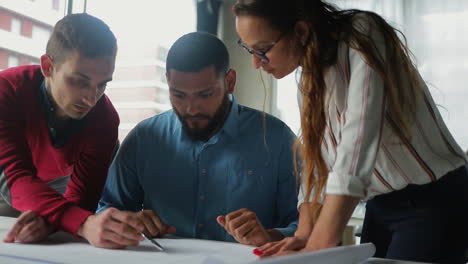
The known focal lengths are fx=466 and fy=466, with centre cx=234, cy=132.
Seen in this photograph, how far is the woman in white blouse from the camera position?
70 centimetres

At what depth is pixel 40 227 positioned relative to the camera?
886 mm

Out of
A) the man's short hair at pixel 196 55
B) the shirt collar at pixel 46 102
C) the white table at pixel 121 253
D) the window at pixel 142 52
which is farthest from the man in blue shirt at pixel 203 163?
the window at pixel 142 52

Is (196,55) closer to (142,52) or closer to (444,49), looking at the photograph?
(142,52)

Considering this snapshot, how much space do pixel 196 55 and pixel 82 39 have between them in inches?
14.0

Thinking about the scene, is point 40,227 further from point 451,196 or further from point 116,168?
point 451,196

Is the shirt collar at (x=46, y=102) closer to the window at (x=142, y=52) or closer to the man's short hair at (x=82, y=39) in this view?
the man's short hair at (x=82, y=39)

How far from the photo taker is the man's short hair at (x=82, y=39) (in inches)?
44.0

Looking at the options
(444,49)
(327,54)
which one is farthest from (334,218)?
(444,49)

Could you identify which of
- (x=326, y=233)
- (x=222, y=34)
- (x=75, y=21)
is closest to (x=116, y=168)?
(x=75, y=21)

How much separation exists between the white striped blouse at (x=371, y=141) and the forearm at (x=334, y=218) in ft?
0.05

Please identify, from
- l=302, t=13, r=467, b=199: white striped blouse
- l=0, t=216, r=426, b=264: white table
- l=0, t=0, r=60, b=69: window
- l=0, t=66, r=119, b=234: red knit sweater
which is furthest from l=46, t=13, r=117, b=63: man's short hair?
l=0, t=0, r=60, b=69: window

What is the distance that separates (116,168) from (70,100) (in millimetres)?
328

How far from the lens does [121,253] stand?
763mm

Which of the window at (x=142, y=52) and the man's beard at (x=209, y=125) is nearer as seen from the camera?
the man's beard at (x=209, y=125)
